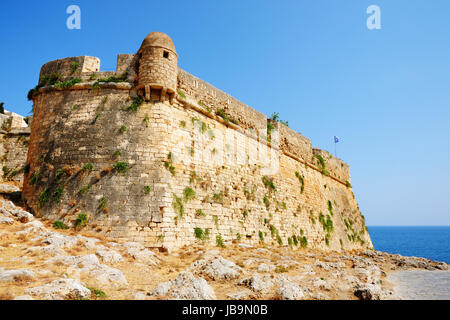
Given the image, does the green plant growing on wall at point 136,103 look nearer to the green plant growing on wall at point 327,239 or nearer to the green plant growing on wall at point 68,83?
the green plant growing on wall at point 68,83

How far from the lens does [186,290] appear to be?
17.8 ft

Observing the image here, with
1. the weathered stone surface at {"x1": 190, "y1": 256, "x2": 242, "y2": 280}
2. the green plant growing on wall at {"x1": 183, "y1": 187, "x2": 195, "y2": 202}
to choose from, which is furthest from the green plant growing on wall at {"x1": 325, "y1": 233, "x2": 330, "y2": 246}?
the weathered stone surface at {"x1": 190, "y1": 256, "x2": 242, "y2": 280}

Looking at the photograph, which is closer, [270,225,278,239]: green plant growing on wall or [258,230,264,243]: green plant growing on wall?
[258,230,264,243]: green plant growing on wall

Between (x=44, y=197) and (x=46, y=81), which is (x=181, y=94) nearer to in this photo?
(x=46, y=81)

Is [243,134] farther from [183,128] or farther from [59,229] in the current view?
[59,229]

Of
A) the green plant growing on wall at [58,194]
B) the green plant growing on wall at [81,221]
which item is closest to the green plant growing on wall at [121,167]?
the green plant growing on wall at [81,221]

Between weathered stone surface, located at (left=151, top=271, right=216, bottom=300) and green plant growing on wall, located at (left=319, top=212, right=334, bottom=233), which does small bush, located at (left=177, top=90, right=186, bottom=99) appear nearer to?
weathered stone surface, located at (left=151, top=271, right=216, bottom=300)

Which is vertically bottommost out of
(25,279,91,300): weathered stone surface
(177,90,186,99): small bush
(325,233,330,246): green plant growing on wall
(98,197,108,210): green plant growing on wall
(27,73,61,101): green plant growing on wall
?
(325,233,330,246): green plant growing on wall

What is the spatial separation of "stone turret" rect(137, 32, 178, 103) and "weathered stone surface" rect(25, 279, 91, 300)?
23.5 feet

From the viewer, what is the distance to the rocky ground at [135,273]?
529cm

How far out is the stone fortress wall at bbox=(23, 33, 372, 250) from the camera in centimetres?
973

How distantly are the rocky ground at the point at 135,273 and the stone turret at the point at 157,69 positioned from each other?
5.17m

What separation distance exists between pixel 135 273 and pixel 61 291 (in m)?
2.12

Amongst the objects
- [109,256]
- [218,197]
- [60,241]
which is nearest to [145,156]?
[218,197]
